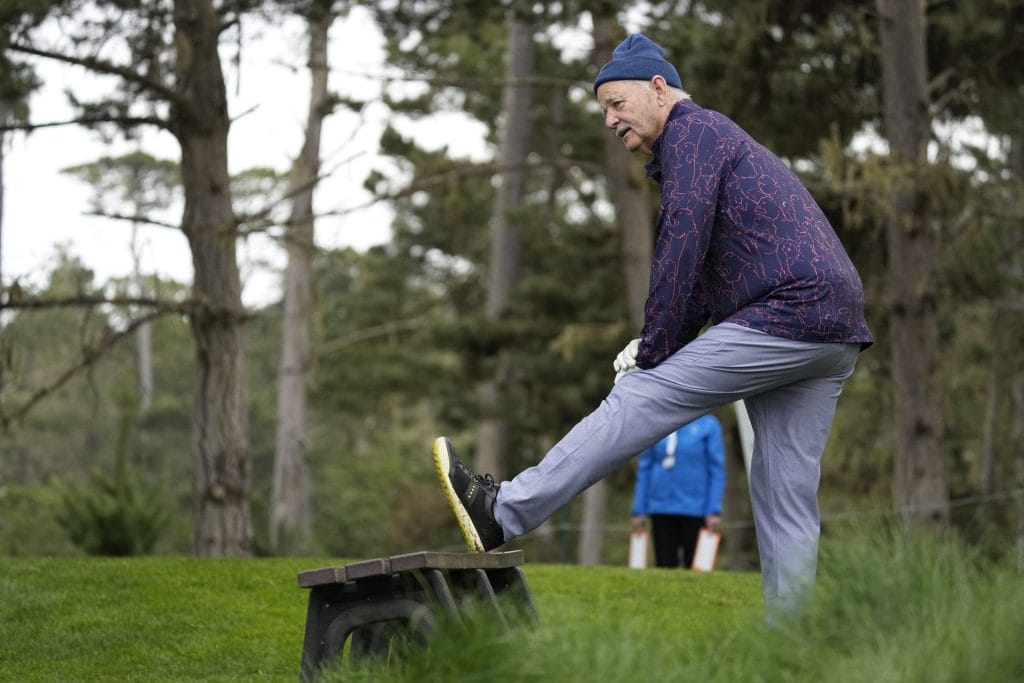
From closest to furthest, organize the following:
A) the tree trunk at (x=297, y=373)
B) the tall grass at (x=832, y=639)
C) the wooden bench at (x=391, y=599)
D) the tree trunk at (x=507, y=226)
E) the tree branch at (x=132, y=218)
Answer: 1. the tall grass at (x=832, y=639)
2. the wooden bench at (x=391, y=599)
3. the tree branch at (x=132, y=218)
4. the tree trunk at (x=297, y=373)
5. the tree trunk at (x=507, y=226)

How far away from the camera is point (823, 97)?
1683cm

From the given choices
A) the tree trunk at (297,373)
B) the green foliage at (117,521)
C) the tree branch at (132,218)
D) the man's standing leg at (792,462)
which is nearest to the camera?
the man's standing leg at (792,462)

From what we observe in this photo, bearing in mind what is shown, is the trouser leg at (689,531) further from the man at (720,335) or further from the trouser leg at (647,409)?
the trouser leg at (647,409)

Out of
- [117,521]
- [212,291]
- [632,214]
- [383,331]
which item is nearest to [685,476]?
[212,291]

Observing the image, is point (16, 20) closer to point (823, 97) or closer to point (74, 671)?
point (74, 671)

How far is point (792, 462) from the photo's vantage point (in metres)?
4.38

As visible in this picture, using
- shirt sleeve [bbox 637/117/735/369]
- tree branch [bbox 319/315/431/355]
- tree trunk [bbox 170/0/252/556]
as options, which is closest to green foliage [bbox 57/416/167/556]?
tree trunk [bbox 170/0/252/556]

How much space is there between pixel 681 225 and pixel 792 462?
80cm

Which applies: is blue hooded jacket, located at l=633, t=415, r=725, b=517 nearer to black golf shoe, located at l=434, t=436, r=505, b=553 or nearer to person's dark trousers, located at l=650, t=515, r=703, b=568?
person's dark trousers, located at l=650, t=515, r=703, b=568

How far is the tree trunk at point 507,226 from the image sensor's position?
24.1 meters

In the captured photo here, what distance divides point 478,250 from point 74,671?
28318mm

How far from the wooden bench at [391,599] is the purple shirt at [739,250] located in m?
0.77

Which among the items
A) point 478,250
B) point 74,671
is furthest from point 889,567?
point 478,250

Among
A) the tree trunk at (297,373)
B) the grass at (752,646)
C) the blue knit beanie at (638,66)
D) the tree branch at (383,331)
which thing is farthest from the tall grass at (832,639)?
the tree branch at (383,331)
